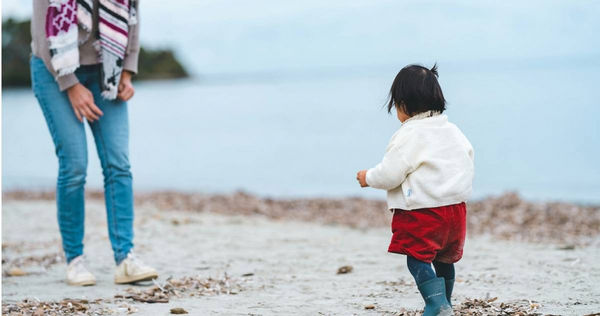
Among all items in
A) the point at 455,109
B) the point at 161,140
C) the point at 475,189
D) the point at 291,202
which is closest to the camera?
the point at 291,202

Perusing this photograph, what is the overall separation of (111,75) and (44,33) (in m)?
0.42

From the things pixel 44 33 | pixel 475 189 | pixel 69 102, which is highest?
pixel 44 33

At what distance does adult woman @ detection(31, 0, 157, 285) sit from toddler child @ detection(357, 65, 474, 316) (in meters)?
1.76

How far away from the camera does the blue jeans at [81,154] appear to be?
3.92 meters

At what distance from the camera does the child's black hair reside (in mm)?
2875

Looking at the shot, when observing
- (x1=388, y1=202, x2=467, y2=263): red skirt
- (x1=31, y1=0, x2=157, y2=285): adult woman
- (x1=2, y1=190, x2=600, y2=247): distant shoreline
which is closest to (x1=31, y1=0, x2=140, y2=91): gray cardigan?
(x1=31, y1=0, x2=157, y2=285): adult woman

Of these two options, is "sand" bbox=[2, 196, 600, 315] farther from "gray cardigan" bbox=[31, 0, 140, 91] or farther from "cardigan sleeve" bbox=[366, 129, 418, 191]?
"gray cardigan" bbox=[31, 0, 140, 91]

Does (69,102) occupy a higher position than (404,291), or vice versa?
(69,102)

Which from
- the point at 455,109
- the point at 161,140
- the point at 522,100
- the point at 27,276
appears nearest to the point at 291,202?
the point at 27,276

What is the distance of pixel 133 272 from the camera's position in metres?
4.06

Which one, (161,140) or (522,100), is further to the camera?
(522,100)

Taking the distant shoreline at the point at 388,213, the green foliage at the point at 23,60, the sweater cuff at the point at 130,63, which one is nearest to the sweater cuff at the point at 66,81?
the sweater cuff at the point at 130,63

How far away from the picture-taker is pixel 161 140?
89.3 feet

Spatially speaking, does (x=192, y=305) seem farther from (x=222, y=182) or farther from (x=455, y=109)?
(x=455, y=109)
